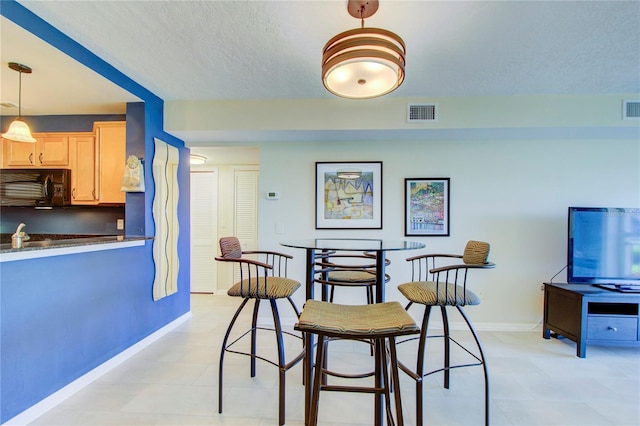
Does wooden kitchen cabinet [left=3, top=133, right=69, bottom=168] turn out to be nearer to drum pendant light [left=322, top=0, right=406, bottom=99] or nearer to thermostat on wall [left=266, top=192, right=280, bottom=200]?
thermostat on wall [left=266, top=192, right=280, bottom=200]

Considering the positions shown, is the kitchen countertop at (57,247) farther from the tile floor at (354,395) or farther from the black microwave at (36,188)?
the black microwave at (36,188)

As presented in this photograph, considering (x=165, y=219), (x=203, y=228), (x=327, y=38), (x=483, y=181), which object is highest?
(x=327, y=38)

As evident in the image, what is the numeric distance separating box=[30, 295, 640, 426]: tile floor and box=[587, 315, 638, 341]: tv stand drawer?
176mm

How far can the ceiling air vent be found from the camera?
8.82 feet

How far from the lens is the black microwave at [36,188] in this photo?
9.91 ft

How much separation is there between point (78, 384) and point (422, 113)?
11.5 ft

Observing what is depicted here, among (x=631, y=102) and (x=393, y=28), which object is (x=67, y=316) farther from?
(x=631, y=102)

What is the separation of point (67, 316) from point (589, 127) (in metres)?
4.56

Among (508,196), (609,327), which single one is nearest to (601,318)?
(609,327)

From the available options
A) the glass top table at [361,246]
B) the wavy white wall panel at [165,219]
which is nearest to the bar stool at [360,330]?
the glass top table at [361,246]

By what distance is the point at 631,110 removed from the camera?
2.69m

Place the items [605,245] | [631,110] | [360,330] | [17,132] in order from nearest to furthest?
1. [360,330]
2. [17,132]
3. [631,110]
4. [605,245]

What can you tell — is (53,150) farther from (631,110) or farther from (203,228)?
(631,110)

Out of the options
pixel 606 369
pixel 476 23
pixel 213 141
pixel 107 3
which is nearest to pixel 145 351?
pixel 213 141
